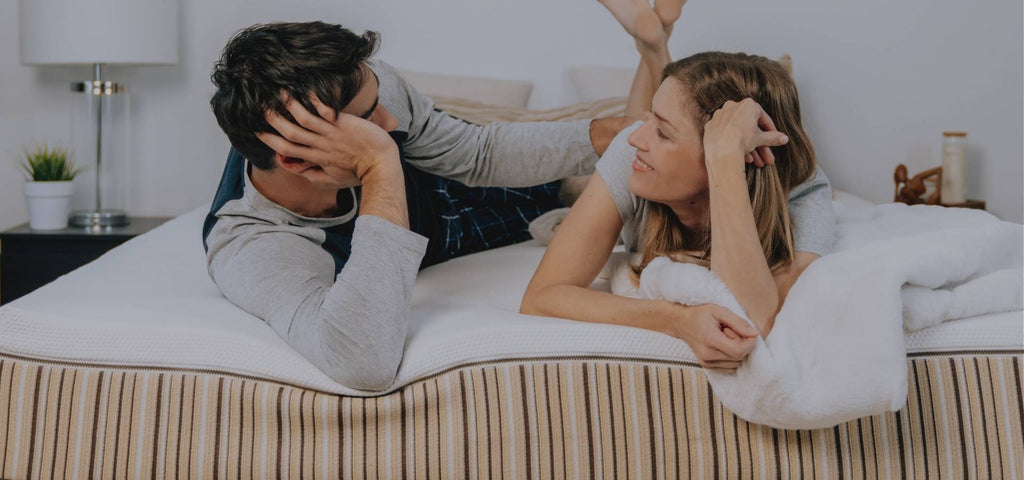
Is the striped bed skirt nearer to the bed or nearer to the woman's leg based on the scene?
the bed

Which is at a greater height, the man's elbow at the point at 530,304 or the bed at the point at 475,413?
the man's elbow at the point at 530,304

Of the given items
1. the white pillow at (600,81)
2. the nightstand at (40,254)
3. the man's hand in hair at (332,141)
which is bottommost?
the nightstand at (40,254)

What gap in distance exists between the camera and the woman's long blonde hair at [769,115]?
Answer: 1478 millimetres

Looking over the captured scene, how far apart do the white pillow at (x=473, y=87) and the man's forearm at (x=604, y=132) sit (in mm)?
1053

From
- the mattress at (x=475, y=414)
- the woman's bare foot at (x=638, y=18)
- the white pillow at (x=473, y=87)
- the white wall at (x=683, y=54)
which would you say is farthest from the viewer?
the white wall at (x=683, y=54)

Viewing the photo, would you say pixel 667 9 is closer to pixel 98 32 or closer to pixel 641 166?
pixel 641 166

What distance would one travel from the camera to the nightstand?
2.85 m

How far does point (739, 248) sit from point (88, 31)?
7.10ft

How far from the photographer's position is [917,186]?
3094 millimetres

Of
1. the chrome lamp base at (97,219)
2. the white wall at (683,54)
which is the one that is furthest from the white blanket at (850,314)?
the chrome lamp base at (97,219)

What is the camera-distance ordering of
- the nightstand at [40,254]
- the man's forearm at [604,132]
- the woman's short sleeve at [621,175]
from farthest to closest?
the nightstand at [40,254]
the man's forearm at [604,132]
the woman's short sleeve at [621,175]

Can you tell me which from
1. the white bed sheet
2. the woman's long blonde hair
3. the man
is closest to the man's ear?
the man

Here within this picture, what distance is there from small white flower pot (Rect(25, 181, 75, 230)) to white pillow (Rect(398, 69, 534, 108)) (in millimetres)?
1112

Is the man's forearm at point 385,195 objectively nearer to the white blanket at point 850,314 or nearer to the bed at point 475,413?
the bed at point 475,413
